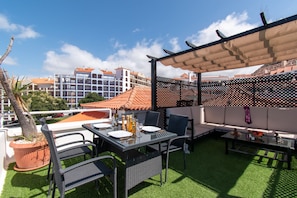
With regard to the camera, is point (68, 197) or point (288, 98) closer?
point (68, 197)

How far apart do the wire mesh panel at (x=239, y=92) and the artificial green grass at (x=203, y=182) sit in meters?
2.15

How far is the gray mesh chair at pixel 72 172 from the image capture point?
1.22 metres

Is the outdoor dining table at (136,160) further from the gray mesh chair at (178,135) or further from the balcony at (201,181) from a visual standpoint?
the gray mesh chair at (178,135)

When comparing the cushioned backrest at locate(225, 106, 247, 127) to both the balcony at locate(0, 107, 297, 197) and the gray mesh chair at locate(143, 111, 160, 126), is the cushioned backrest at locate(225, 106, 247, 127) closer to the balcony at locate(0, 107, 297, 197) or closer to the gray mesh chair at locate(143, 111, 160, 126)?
the balcony at locate(0, 107, 297, 197)

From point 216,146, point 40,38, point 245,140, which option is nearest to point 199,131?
point 216,146

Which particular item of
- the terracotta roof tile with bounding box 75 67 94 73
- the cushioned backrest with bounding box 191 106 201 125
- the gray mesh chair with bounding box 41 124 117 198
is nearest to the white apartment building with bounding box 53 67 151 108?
the terracotta roof tile with bounding box 75 67 94 73

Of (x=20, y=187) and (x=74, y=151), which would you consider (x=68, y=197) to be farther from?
(x=20, y=187)

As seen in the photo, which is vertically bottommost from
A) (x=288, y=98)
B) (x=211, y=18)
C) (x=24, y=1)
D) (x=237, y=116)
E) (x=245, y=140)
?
(x=245, y=140)

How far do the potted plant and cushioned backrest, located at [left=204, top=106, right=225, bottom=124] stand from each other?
15.5ft

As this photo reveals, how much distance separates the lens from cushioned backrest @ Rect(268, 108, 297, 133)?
3543 mm

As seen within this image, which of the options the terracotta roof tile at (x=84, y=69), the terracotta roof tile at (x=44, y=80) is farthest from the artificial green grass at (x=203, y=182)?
the terracotta roof tile at (x=44, y=80)

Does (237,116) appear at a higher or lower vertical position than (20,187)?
higher

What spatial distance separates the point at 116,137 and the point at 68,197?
0.97 meters

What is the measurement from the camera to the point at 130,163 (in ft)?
5.29
